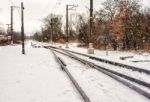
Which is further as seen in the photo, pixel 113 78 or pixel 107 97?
pixel 113 78

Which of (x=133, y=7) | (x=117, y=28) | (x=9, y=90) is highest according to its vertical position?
(x=133, y=7)

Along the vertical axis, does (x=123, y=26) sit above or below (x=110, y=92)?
above

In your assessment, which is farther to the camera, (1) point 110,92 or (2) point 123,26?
(2) point 123,26

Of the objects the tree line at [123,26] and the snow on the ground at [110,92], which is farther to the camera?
the tree line at [123,26]

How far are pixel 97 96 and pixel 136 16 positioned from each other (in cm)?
3444

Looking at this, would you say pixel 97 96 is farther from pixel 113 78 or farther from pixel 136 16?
pixel 136 16

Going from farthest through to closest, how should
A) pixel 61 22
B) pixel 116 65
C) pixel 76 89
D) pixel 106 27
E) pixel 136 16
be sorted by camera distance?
pixel 61 22, pixel 136 16, pixel 106 27, pixel 116 65, pixel 76 89

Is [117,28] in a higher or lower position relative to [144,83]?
higher

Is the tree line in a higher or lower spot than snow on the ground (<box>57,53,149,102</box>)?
higher

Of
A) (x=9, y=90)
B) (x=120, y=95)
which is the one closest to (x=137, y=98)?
(x=120, y=95)

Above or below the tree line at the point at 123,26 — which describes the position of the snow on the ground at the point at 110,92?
below

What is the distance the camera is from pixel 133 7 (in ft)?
137

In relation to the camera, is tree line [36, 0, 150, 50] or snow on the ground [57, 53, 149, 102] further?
tree line [36, 0, 150, 50]

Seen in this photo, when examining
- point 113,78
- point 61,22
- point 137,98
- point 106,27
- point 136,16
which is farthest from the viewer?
point 61,22
